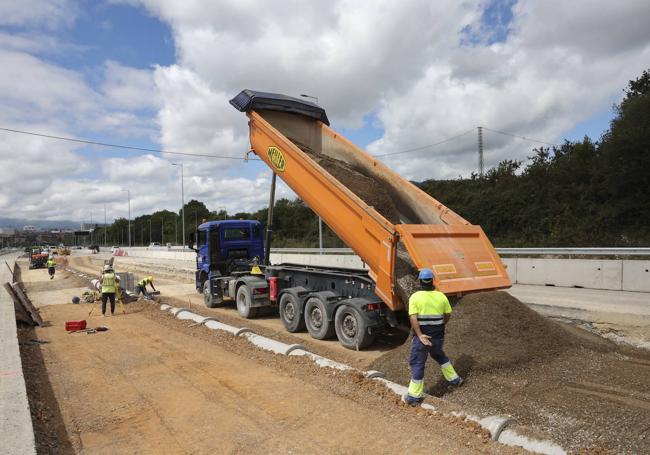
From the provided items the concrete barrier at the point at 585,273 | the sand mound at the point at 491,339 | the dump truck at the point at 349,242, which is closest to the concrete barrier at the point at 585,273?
the concrete barrier at the point at 585,273

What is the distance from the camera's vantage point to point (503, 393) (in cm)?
504

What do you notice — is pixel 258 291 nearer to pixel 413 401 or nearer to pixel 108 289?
pixel 108 289

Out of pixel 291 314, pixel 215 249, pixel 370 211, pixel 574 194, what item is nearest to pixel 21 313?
pixel 215 249

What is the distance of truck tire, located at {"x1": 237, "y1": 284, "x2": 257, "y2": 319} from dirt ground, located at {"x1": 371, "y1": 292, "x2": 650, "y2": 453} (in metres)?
5.10

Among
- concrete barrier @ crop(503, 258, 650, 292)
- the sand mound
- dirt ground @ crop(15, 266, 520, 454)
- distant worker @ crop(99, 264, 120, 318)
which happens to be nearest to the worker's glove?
dirt ground @ crop(15, 266, 520, 454)

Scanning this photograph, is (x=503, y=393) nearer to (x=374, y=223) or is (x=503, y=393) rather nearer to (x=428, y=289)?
(x=428, y=289)

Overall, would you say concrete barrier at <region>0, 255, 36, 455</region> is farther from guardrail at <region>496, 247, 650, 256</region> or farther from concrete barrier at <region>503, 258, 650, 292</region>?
guardrail at <region>496, 247, 650, 256</region>

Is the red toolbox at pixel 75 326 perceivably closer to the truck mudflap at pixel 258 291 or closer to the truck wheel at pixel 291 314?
the truck mudflap at pixel 258 291

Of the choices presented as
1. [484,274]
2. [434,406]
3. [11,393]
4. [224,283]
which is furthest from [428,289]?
[224,283]

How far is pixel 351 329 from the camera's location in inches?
307

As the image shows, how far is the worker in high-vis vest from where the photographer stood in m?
4.86

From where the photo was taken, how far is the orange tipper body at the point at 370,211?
6617 millimetres

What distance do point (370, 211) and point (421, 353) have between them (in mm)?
2624

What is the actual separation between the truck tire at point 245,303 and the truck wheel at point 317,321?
2392mm
